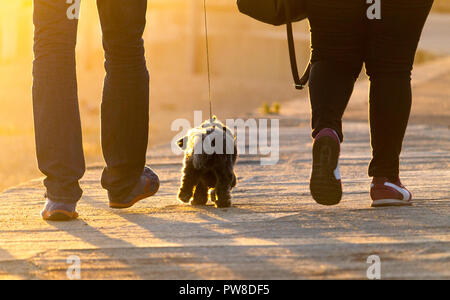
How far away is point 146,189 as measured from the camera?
5074 millimetres

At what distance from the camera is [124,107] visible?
4965mm

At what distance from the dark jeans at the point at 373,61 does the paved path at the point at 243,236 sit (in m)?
0.38

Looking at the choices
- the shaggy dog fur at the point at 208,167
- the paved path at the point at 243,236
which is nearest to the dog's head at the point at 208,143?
the shaggy dog fur at the point at 208,167

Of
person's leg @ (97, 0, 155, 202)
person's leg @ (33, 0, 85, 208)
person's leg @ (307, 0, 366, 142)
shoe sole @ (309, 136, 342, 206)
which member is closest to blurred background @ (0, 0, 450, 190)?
person's leg @ (97, 0, 155, 202)

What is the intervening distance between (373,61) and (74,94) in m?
1.40

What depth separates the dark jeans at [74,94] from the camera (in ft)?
15.3

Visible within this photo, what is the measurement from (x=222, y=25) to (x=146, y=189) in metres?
36.5

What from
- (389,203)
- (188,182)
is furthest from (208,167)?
(389,203)

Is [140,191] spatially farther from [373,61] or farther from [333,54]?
[373,61]

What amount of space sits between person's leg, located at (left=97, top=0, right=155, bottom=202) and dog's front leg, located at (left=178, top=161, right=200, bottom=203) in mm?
361

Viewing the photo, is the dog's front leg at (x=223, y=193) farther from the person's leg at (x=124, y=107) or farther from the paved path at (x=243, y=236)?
the person's leg at (x=124, y=107)

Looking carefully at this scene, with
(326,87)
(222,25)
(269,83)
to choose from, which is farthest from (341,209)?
(222,25)
